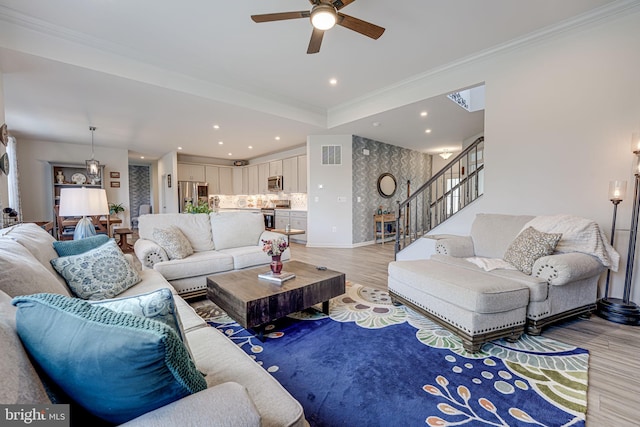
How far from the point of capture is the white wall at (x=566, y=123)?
265cm

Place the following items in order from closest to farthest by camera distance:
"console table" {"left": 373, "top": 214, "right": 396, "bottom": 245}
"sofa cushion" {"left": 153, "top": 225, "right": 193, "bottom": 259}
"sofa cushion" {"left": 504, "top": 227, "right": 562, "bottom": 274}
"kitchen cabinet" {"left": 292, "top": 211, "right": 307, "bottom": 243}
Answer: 1. "sofa cushion" {"left": 504, "top": 227, "right": 562, "bottom": 274}
2. "sofa cushion" {"left": 153, "top": 225, "right": 193, "bottom": 259}
3. "console table" {"left": 373, "top": 214, "right": 396, "bottom": 245}
4. "kitchen cabinet" {"left": 292, "top": 211, "right": 307, "bottom": 243}

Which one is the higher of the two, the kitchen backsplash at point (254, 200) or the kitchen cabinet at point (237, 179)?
the kitchen cabinet at point (237, 179)

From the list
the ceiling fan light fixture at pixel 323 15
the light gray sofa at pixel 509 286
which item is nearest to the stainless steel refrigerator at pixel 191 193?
the ceiling fan light fixture at pixel 323 15

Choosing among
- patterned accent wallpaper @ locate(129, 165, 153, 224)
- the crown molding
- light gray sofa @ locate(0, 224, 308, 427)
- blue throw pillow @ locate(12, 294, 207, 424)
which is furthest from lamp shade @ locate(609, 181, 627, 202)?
patterned accent wallpaper @ locate(129, 165, 153, 224)

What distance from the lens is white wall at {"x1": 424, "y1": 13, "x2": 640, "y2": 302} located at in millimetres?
2646

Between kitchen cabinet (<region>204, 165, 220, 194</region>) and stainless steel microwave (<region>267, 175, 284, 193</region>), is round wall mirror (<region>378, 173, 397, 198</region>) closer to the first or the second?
stainless steel microwave (<region>267, 175, 284, 193</region>)

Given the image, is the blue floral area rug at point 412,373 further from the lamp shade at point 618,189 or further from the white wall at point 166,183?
the white wall at point 166,183

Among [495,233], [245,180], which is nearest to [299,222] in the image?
[245,180]

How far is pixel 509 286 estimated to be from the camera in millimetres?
2010

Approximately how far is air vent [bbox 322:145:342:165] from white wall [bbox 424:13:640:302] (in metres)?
3.16

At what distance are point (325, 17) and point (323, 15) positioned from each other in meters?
0.02

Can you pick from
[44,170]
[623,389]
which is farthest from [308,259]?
[44,170]

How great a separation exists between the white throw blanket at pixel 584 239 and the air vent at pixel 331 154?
440 centimetres

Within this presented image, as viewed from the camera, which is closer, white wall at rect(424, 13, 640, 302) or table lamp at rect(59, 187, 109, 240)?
white wall at rect(424, 13, 640, 302)
